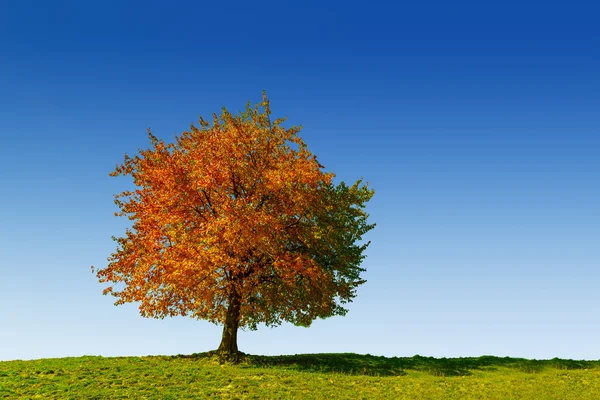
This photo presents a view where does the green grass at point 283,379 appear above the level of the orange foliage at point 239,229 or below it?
below

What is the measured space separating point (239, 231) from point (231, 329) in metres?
7.23

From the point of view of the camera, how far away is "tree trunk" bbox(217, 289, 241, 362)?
31648 mm

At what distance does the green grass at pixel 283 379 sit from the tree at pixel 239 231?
3742 millimetres

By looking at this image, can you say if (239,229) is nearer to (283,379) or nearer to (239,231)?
(239,231)

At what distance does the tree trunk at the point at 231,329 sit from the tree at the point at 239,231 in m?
0.06

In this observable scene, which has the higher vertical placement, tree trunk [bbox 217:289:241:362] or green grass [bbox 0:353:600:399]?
tree trunk [bbox 217:289:241:362]

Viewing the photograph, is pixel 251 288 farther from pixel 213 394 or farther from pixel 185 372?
pixel 213 394

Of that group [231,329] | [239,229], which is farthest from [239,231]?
[231,329]

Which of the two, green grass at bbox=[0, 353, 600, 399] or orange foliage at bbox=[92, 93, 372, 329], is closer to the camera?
green grass at bbox=[0, 353, 600, 399]

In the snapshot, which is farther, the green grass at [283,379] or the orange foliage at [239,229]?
the orange foliage at [239,229]

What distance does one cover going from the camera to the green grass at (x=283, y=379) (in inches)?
930

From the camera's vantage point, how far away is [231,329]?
105ft

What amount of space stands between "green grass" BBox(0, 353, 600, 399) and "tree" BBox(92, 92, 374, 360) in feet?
12.3

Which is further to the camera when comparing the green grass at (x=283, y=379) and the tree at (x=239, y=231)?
the tree at (x=239, y=231)
